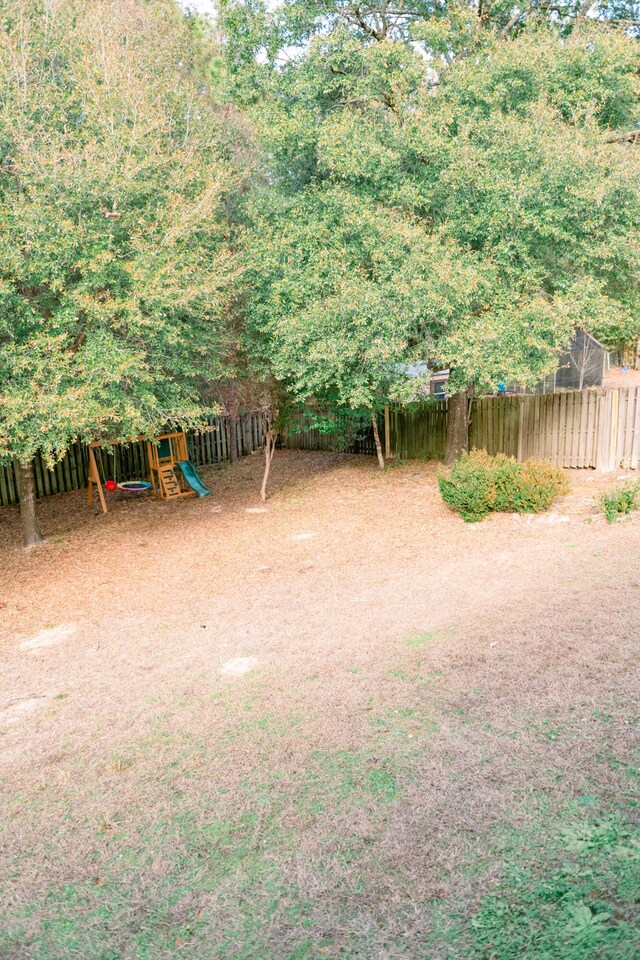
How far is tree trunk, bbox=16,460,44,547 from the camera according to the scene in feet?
34.6

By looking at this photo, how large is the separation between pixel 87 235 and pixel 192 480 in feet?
21.4

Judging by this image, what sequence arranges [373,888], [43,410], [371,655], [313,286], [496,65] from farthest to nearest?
[313,286], [496,65], [43,410], [371,655], [373,888]

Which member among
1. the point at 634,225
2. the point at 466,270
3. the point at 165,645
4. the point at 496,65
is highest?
the point at 496,65

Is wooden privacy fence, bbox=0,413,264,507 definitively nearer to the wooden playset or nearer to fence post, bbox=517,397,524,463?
the wooden playset

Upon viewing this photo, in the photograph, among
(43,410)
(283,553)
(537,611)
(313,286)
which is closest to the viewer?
(537,611)

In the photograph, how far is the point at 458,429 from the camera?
542 inches

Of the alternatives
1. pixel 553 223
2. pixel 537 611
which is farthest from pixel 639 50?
pixel 537 611

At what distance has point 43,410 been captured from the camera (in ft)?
26.2

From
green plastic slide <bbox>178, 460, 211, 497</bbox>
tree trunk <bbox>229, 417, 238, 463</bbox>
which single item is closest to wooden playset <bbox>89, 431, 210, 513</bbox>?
green plastic slide <bbox>178, 460, 211, 497</bbox>

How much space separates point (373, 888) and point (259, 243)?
34.3 ft

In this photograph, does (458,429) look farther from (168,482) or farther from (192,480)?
(168,482)

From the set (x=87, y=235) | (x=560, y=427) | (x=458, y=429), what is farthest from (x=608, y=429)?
(x=87, y=235)

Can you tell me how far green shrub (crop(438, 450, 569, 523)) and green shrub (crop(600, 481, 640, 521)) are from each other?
0.83 m

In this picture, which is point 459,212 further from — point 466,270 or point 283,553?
point 283,553
